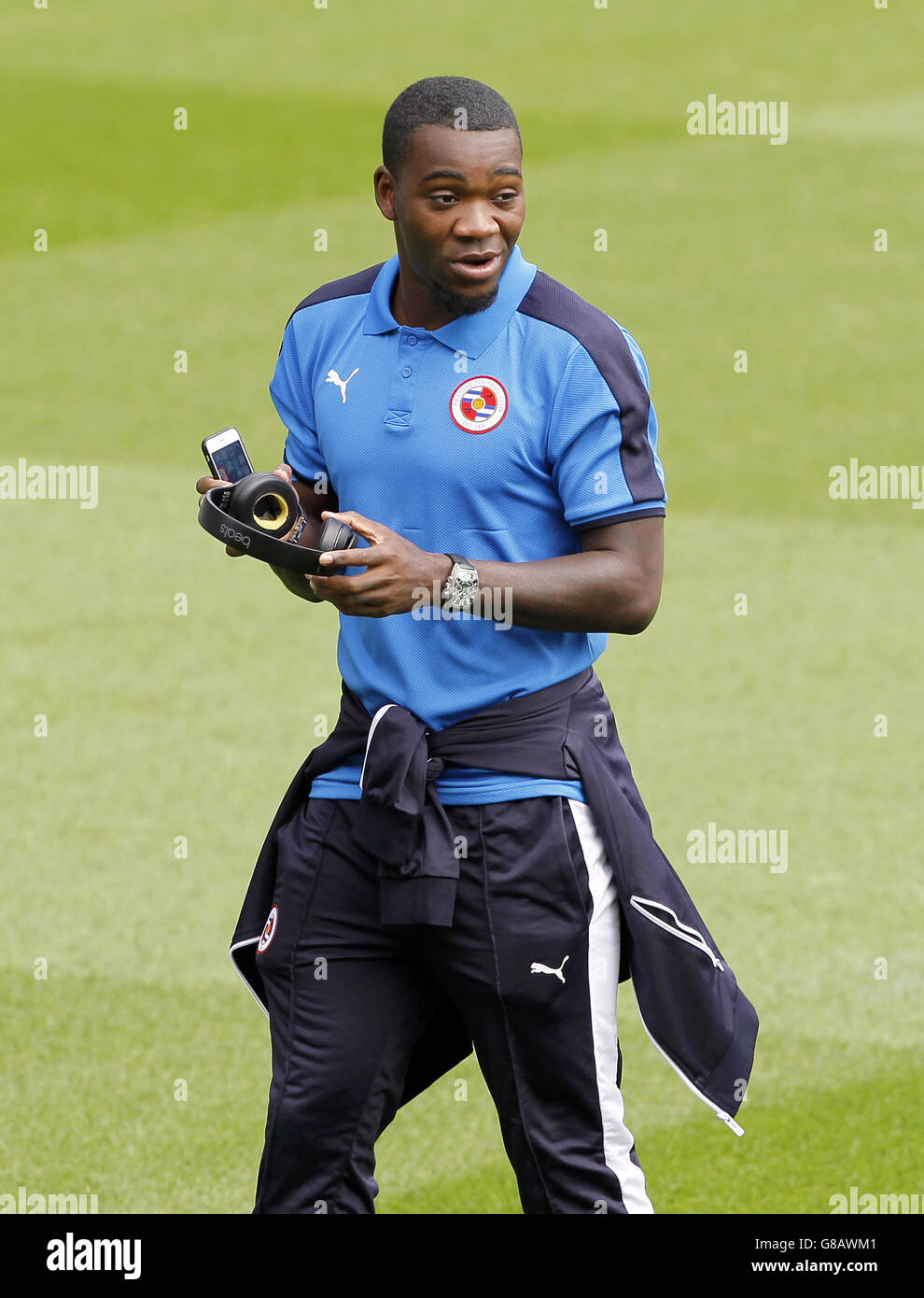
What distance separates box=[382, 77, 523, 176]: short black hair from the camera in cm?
373

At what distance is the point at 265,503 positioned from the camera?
382cm

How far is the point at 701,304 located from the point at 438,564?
15.1 metres

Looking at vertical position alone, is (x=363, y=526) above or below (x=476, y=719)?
above

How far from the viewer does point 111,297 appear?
18.7 metres

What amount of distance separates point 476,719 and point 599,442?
2.00ft

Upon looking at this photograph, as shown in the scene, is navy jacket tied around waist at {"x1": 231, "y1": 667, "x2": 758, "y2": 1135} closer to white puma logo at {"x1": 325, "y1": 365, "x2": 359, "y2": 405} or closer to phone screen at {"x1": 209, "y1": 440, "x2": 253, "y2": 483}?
phone screen at {"x1": 209, "y1": 440, "x2": 253, "y2": 483}

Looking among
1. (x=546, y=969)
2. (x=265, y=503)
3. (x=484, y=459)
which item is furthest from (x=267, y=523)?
(x=546, y=969)

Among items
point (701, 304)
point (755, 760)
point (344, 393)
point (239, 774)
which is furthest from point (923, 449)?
point (344, 393)

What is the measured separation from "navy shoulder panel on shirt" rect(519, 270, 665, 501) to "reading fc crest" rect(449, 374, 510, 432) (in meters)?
0.18

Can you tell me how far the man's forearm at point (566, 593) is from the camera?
3.70 meters
